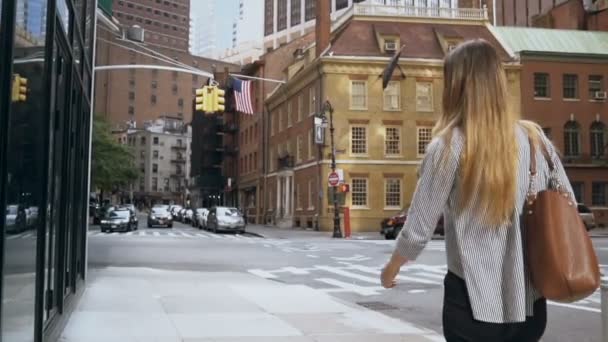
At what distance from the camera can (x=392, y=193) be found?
40969 mm

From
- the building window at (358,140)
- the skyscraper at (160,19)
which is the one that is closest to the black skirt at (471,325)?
the building window at (358,140)

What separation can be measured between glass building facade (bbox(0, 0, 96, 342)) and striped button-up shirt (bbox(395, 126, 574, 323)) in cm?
216

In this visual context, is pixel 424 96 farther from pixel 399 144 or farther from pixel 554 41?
pixel 554 41

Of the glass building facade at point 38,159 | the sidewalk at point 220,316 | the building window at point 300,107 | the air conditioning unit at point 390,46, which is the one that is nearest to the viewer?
the glass building facade at point 38,159

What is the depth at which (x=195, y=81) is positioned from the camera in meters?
143

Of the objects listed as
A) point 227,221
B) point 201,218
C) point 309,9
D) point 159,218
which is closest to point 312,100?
point 227,221

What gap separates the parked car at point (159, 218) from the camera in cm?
4606

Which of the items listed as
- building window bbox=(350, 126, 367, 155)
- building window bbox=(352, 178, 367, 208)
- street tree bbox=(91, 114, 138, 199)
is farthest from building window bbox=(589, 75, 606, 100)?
street tree bbox=(91, 114, 138, 199)

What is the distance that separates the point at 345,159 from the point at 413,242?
38.3 m

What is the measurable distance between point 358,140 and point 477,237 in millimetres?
38938

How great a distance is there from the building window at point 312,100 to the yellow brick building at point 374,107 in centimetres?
7

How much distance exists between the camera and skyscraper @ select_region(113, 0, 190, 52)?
490 feet

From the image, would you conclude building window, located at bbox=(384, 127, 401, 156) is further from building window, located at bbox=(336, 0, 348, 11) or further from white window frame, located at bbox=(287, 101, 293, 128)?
building window, located at bbox=(336, 0, 348, 11)

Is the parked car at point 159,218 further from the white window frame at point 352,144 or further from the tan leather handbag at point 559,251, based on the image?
the tan leather handbag at point 559,251
